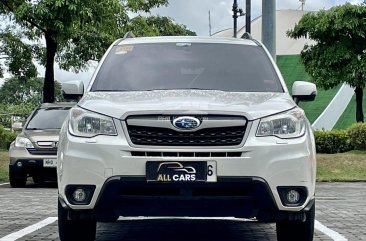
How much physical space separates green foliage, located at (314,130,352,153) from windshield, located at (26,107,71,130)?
8.90 meters

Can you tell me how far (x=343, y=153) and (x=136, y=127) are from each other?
16.1 meters

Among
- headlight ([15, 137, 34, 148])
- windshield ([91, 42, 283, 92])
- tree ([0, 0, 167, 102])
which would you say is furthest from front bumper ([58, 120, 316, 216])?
tree ([0, 0, 167, 102])

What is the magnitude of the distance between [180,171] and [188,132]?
30 cm

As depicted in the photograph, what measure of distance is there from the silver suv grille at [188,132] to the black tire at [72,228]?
3.29ft

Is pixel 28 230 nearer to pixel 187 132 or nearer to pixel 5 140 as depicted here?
pixel 187 132

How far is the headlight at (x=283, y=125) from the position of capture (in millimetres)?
5492

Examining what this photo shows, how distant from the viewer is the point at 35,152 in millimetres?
13641

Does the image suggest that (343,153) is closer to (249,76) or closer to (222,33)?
(249,76)

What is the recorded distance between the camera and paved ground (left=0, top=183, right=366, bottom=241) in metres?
7.04

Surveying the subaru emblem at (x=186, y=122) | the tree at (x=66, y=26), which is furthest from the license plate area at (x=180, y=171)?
the tree at (x=66, y=26)

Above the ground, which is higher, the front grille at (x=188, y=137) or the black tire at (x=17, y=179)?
the front grille at (x=188, y=137)

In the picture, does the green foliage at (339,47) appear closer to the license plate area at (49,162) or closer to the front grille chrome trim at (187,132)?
the license plate area at (49,162)

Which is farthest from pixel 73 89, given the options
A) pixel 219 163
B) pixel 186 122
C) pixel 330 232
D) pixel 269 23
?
pixel 269 23

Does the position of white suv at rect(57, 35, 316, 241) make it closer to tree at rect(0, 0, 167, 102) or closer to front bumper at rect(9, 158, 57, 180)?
front bumper at rect(9, 158, 57, 180)
